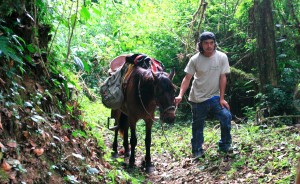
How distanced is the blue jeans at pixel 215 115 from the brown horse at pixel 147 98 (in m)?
0.66

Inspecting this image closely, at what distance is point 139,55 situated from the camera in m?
7.38

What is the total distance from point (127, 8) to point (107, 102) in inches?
281

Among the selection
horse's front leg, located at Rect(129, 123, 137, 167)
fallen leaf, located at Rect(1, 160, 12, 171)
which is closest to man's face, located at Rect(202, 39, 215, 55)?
horse's front leg, located at Rect(129, 123, 137, 167)

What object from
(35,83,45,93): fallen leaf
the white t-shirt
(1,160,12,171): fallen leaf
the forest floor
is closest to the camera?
(1,160,12,171): fallen leaf

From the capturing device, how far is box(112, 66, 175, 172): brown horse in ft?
20.9

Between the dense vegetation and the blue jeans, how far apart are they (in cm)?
26

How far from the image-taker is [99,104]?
43.2ft

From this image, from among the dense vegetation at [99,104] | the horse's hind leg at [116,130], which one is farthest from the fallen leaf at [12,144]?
the horse's hind leg at [116,130]

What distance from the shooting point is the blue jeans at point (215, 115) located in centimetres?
649

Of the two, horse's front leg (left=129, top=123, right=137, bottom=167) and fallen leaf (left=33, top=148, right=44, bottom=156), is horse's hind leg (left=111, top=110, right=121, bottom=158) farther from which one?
fallen leaf (left=33, top=148, right=44, bottom=156)

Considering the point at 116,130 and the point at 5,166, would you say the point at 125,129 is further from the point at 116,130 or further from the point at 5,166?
the point at 5,166

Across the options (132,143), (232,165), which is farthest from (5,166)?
(132,143)

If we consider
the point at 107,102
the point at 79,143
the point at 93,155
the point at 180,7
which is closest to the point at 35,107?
the point at 79,143

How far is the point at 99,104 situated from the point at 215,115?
7.11 m
